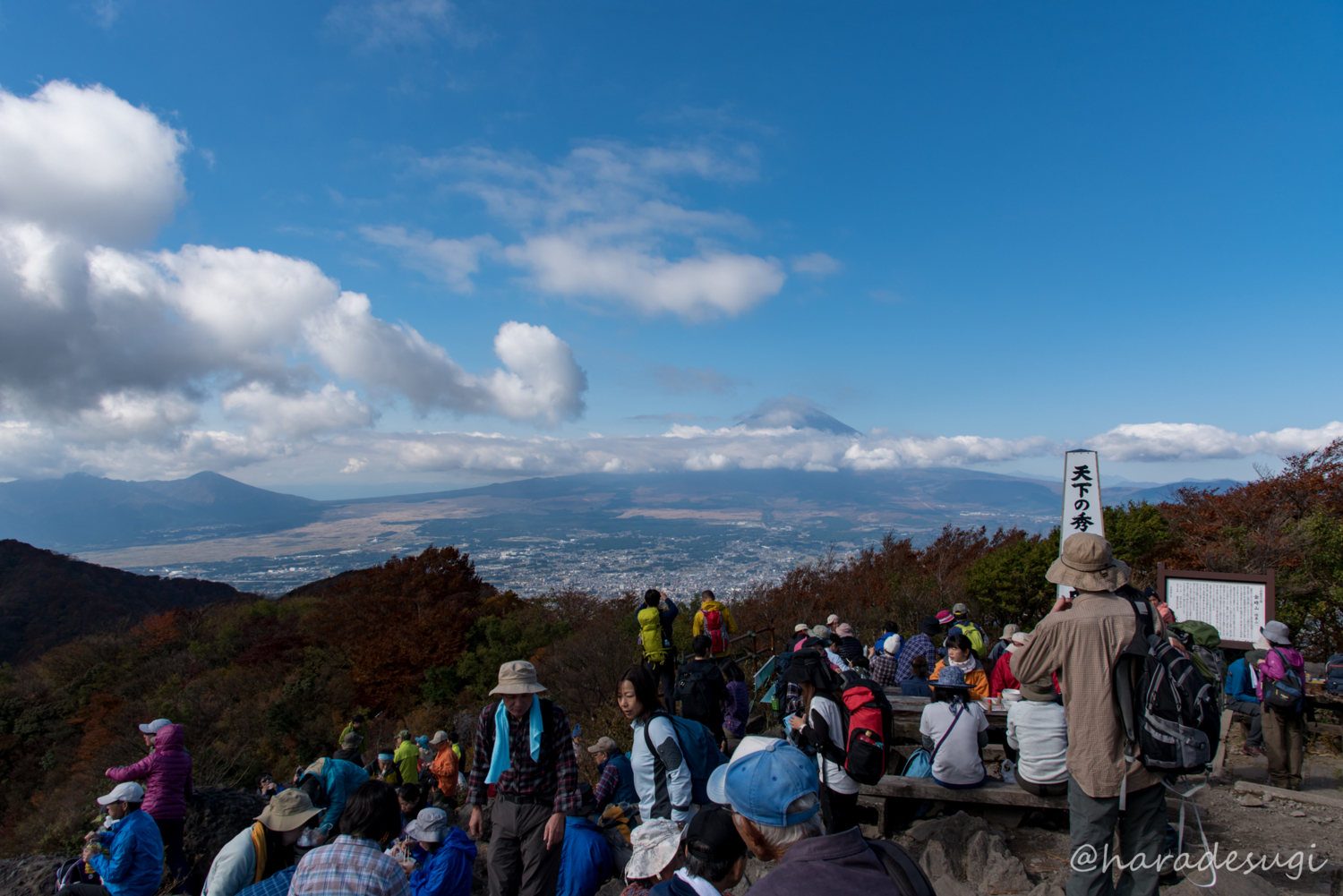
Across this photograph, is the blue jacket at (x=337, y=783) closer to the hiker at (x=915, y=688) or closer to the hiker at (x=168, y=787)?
the hiker at (x=168, y=787)

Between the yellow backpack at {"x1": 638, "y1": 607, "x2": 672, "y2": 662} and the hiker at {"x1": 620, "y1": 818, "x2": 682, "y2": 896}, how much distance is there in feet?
11.8

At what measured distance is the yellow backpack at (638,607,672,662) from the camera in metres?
6.24

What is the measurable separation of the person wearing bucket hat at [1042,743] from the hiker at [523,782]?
2.47 metres

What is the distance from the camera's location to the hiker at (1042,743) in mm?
3279

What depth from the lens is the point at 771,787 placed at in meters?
1.77

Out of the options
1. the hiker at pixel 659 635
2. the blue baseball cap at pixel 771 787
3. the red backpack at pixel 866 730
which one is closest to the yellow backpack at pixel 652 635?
the hiker at pixel 659 635

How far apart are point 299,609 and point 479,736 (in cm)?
3231

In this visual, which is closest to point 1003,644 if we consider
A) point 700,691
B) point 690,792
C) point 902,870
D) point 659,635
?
point 659,635

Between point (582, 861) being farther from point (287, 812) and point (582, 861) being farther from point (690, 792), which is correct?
point (287, 812)

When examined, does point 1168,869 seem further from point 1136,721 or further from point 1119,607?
point 1119,607

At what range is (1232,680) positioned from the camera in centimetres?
625

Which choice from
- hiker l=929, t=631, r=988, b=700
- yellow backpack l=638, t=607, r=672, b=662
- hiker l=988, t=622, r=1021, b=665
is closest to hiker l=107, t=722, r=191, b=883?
yellow backpack l=638, t=607, r=672, b=662

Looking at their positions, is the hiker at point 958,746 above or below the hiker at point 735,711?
above

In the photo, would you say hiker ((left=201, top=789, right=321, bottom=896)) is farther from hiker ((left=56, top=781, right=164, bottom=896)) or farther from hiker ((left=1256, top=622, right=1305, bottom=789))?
hiker ((left=1256, top=622, right=1305, bottom=789))
